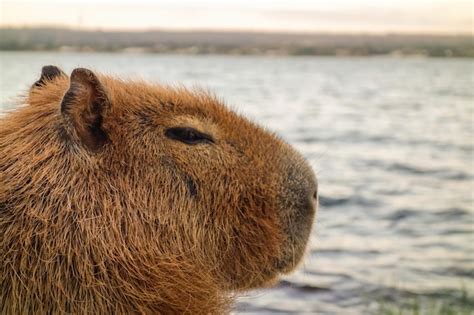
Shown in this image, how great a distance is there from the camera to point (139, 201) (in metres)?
2.96

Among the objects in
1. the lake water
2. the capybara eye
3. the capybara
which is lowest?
the lake water

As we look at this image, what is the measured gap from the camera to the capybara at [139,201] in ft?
8.98

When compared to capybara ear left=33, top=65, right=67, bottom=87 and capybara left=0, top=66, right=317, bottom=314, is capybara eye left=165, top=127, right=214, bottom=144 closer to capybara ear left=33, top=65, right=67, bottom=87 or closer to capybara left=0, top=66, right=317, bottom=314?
capybara left=0, top=66, right=317, bottom=314

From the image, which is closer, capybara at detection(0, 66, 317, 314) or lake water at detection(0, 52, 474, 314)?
capybara at detection(0, 66, 317, 314)

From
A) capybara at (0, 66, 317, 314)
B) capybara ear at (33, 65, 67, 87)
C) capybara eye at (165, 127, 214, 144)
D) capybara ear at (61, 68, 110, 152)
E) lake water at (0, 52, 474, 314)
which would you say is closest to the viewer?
capybara at (0, 66, 317, 314)

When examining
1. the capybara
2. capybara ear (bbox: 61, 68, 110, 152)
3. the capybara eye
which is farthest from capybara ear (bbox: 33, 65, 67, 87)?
the capybara eye

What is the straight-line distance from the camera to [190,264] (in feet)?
10.0

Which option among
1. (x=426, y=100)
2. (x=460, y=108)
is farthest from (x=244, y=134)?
(x=426, y=100)

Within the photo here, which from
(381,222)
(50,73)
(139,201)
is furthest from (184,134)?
(381,222)

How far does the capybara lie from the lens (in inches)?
108

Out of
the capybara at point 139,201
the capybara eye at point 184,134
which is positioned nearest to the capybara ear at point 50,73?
the capybara at point 139,201

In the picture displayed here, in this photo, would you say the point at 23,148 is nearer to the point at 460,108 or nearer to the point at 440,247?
the point at 440,247

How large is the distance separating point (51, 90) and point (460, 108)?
1527 inches

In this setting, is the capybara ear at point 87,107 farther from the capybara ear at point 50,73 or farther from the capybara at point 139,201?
the capybara ear at point 50,73
